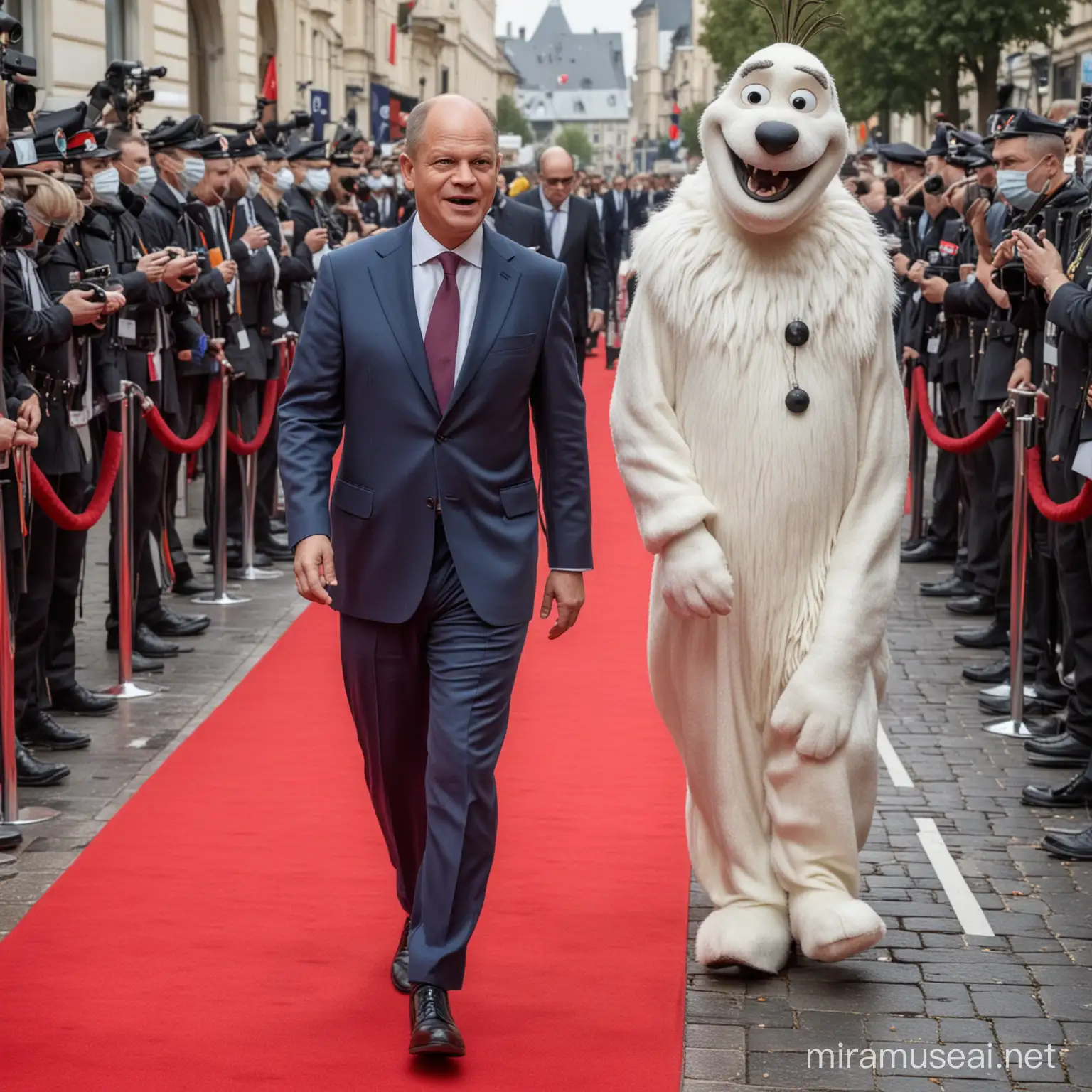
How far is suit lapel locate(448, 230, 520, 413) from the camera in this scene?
480cm

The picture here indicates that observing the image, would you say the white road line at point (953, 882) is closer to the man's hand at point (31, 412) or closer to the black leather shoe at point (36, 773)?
the black leather shoe at point (36, 773)

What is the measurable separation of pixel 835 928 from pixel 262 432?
22.7ft

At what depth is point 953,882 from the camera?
618 cm

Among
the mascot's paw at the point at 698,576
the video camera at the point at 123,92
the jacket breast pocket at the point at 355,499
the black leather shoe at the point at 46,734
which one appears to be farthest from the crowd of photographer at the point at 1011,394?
the video camera at the point at 123,92

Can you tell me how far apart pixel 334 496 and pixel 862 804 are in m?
1.67

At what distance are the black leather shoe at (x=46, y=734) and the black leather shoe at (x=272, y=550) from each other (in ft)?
14.4

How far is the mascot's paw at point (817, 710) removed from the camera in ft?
17.0

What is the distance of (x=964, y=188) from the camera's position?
11.0 meters

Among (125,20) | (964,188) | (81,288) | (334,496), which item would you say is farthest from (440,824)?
(125,20)

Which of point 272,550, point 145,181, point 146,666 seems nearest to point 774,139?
point 146,666

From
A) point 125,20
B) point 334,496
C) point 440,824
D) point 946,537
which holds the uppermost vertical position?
point 125,20

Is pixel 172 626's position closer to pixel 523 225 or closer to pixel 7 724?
pixel 7 724

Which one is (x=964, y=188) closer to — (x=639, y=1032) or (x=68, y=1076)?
(x=639, y=1032)

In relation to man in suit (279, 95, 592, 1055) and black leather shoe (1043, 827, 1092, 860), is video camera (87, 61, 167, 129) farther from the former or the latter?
black leather shoe (1043, 827, 1092, 860)
